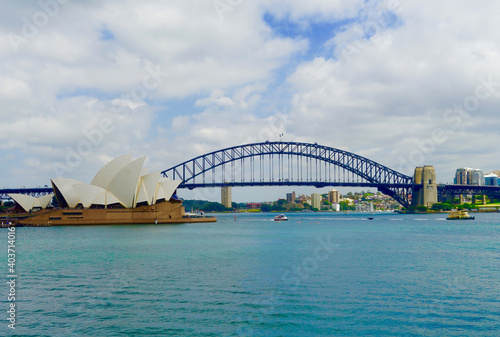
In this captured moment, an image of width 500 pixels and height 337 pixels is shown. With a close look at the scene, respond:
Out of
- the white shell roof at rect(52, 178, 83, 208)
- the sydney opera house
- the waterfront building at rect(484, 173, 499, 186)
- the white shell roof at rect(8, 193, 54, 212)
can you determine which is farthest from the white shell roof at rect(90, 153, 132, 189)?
the waterfront building at rect(484, 173, 499, 186)

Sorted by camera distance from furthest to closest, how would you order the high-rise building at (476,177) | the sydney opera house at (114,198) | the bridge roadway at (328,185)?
the high-rise building at (476,177) → the bridge roadway at (328,185) → the sydney opera house at (114,198)

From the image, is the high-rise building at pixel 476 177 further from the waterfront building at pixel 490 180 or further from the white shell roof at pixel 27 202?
the white shell roof at pixel 27 202

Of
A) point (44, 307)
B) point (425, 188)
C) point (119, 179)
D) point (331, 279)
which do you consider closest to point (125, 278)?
point (44, 307)

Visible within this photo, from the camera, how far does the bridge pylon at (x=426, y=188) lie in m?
108

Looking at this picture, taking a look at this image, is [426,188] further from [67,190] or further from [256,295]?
[256,295]

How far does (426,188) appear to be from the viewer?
356 feet

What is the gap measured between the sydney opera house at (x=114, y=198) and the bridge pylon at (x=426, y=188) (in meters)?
67.8

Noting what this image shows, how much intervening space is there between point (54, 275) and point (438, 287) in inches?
582

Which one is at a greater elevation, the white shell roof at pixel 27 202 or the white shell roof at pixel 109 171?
the white shell roof at pixel 109 171

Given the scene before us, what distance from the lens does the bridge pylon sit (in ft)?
354

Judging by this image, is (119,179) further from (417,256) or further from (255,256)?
(417,256)

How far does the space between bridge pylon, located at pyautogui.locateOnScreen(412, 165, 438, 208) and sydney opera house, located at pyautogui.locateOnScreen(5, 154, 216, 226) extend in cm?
6777

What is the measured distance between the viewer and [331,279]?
56.9ft

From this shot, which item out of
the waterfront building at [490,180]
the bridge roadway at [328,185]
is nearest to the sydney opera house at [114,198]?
the bridge roadway at [328,185]
